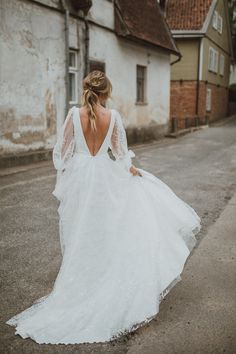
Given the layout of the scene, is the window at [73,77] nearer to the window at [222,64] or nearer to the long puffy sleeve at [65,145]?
the long puffy sleeve at [65,145]

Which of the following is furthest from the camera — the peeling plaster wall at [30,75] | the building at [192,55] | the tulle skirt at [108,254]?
the building at [192,55]

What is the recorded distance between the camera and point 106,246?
3.46 metres

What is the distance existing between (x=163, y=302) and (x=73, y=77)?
11.0 meters

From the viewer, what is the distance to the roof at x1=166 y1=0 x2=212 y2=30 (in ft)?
89.0

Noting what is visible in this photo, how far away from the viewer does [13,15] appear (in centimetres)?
1059

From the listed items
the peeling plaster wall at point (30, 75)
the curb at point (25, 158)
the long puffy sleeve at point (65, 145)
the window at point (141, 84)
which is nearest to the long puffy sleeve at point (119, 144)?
the long puffy sleeve at point (65, 145)

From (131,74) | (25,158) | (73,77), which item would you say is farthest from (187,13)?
(25,158)

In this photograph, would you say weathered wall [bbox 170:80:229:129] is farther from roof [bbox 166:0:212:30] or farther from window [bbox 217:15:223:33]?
window [bbox 217:15:223:33]

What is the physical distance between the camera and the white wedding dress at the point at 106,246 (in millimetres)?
3232

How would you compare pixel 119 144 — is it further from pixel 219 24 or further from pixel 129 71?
pixel 219 24

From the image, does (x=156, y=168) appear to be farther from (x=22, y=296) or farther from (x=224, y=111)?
(x=224, y=111)

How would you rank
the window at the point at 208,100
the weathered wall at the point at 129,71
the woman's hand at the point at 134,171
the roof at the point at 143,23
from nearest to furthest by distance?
the woman's hand at the point at 134,171
the weathered wall at the point at 129,71
the roof at the point at 143,23
the window at the point at 208,100

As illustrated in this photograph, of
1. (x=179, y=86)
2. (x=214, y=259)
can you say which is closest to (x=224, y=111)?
(x=179, y=86)

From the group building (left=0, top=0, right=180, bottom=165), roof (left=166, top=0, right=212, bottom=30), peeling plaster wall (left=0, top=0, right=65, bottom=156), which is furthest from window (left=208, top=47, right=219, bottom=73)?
peeling plaster wall (left=0, top=0, right=65, bottom=156)
